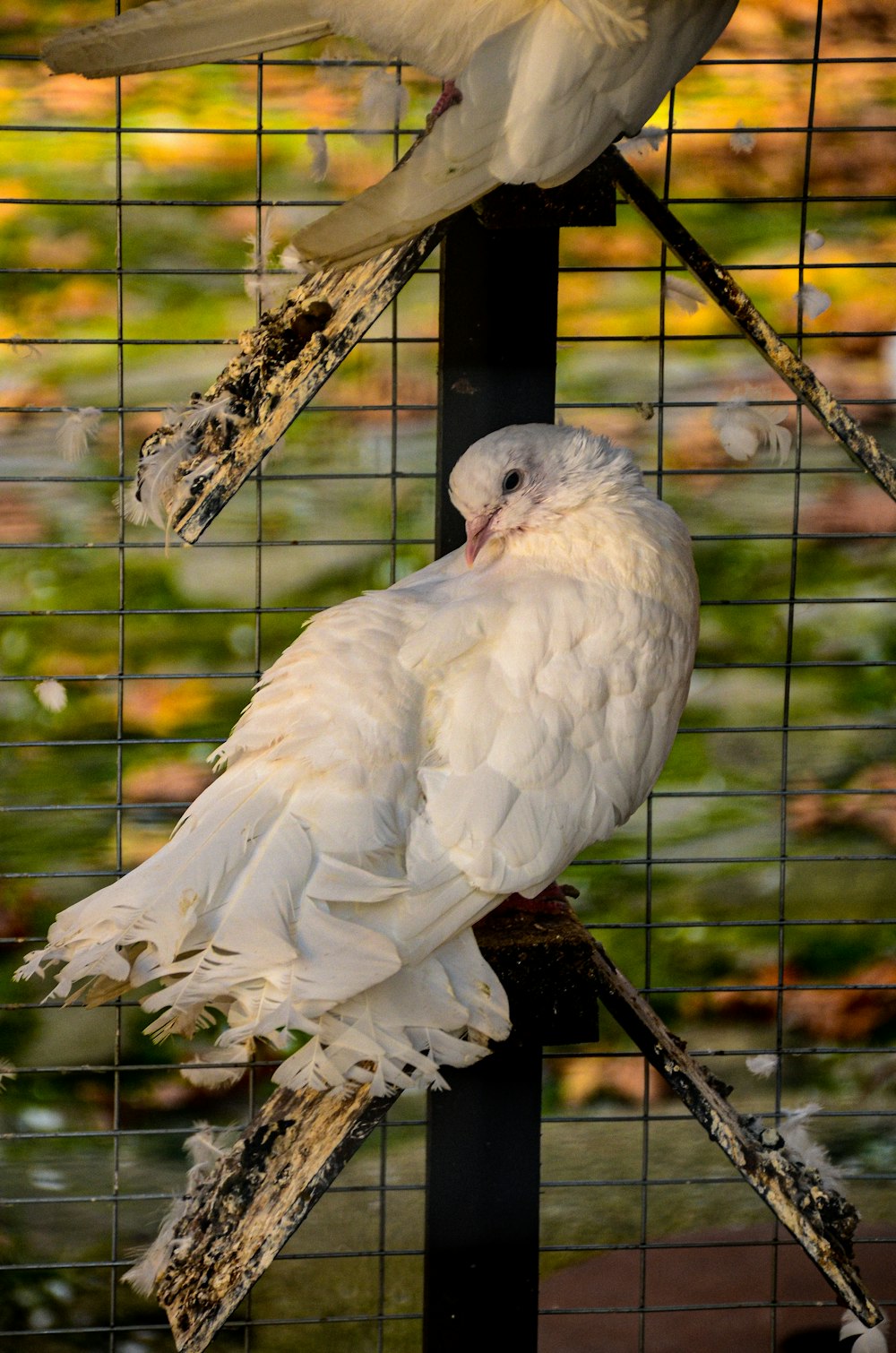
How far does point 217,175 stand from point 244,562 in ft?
1.77

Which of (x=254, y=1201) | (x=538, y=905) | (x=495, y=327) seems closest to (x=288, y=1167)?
(x=254, y=1201)

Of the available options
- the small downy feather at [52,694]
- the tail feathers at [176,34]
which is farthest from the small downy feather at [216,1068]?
the tail feathers at [176,34]

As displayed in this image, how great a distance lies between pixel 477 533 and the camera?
3.77ft

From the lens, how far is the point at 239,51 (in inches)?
39.4

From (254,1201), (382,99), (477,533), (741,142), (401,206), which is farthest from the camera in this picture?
(741,142)

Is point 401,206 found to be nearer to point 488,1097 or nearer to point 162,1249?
point 488,1097

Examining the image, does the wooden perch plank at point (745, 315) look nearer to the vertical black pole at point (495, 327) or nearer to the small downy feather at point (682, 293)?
the vertical black pole at point (495, 327)

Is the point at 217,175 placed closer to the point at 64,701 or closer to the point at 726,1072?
the point at 64,701

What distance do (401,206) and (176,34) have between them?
239 millimetres

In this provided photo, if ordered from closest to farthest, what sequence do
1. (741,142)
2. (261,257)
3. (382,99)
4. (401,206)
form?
(401,206) < (261,257) < (382,99) < (741,142)

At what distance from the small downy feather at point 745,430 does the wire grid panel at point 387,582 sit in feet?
0.65

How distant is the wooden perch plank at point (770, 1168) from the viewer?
1.05m

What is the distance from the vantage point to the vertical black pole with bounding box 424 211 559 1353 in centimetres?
108

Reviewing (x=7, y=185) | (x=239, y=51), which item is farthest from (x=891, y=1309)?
(x=7, y=185)
